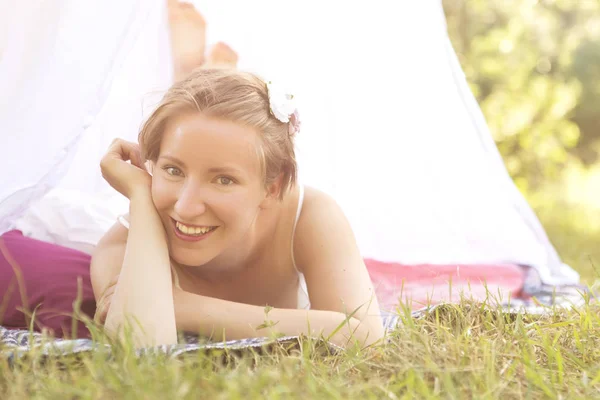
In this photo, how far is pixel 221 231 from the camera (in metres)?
1.73

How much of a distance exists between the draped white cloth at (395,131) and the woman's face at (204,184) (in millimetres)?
1096

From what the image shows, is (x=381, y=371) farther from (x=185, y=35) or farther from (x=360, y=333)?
(x=185, y=35)

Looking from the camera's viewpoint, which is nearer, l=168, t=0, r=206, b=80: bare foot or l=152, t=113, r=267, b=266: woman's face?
l=152, t=113, r=267, b=266: woman's face

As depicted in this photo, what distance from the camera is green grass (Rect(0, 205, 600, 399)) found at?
1.07m

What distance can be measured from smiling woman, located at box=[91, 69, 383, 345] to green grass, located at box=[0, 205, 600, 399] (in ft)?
0.46

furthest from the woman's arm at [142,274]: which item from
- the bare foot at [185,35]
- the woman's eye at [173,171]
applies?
the bare foot at [185,35]

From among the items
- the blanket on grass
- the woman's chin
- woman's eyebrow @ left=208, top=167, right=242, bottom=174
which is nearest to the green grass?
the blanket on grass

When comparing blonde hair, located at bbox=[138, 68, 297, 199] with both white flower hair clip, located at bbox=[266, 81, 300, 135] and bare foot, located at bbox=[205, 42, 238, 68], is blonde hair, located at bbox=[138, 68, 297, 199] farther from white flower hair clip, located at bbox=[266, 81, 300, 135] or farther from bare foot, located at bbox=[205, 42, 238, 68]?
bare foot, located at bbox=[205, 42, 238, 68]

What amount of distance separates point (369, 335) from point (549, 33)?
7738 mm

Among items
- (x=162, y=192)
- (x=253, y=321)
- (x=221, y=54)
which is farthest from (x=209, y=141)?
(x=221, y=54)

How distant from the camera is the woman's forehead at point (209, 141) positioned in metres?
1.65

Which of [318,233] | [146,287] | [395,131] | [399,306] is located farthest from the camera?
[395,131]

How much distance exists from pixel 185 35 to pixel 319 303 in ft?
3.96

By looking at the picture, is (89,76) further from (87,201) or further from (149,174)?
(87,201)
